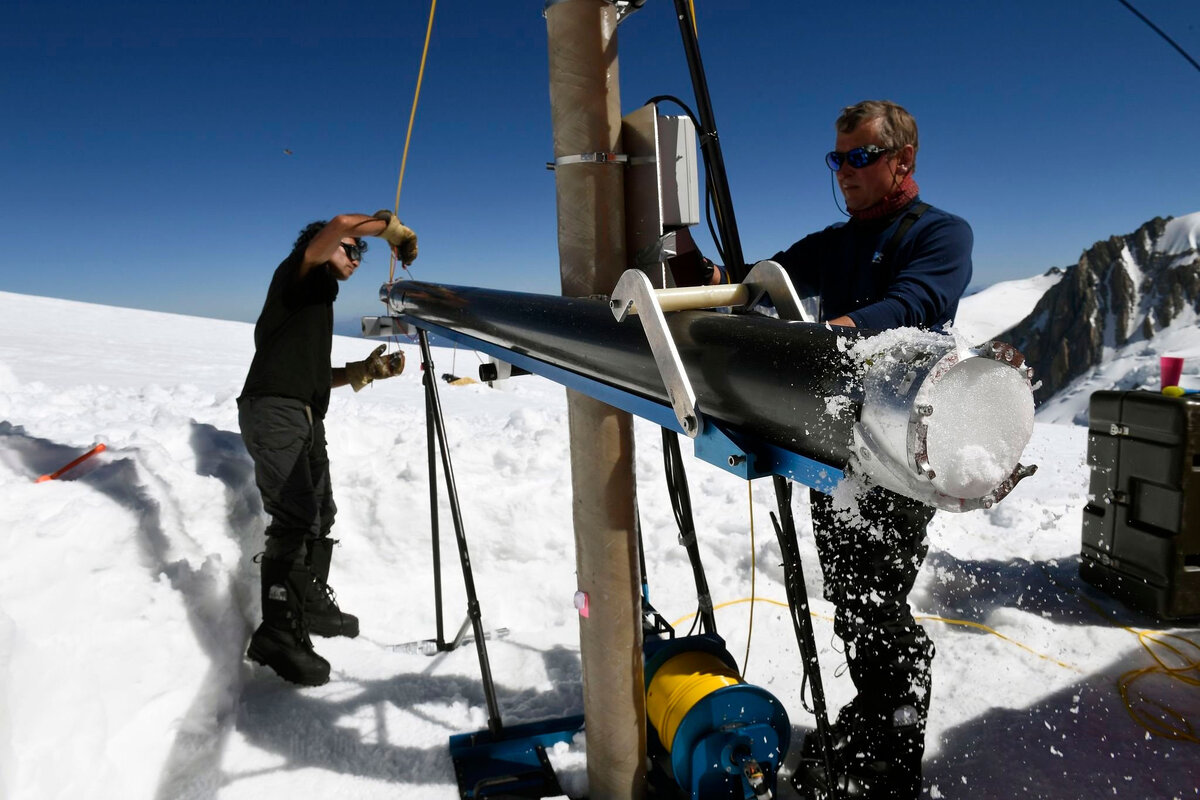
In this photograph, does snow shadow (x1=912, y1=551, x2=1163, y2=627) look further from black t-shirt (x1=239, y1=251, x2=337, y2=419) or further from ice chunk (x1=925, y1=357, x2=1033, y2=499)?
black t-shirt (x1=239, y1=251, x2=337, y2=419)

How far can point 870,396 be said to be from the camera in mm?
840

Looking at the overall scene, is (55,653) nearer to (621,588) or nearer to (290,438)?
(290,438)

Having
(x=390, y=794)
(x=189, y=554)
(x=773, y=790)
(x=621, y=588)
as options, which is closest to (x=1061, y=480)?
(x=773, y=790)

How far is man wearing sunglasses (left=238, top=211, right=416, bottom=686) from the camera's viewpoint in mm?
3244

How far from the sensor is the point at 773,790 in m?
2.19

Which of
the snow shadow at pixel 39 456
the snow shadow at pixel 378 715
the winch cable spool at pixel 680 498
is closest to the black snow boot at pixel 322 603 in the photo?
the snow shadow at pixel 378 715

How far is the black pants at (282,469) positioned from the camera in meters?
3.41

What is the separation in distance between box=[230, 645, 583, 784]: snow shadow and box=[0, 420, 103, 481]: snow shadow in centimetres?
138

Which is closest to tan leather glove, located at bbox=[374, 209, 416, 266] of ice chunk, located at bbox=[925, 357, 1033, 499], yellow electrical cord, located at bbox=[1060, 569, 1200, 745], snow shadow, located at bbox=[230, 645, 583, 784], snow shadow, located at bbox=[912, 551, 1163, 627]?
snow shadow, located at bbox=[230, 645, 583, 784]

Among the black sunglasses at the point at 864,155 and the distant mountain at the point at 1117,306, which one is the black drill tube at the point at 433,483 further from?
the distant mountain at the point at 1117,306

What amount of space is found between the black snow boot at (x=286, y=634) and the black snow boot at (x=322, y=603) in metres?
0.37

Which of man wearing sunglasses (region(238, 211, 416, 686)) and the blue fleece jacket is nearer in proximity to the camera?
the blue fleece jacket

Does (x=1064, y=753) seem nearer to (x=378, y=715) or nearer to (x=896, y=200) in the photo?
(x=896, y=200)

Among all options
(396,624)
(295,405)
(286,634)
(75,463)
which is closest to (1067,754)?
(286,634)
